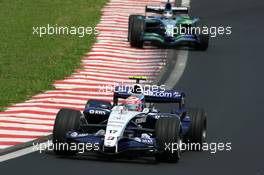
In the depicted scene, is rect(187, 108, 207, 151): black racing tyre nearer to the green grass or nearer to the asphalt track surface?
the asphalt track surface

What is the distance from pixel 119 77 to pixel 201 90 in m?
2.41

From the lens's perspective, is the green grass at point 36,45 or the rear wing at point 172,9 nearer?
the green grass at point 36,45

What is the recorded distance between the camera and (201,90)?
23.5m

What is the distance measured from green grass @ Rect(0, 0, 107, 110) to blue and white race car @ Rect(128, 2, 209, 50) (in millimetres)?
1400

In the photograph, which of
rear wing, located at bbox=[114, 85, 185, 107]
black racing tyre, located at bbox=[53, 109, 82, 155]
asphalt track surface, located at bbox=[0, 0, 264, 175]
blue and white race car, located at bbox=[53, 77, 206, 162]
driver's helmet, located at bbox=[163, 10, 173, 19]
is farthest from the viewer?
driver's helmet, located at bbox=[163, 10, 173, 19]

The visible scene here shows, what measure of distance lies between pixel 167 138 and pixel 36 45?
1363 centimetres

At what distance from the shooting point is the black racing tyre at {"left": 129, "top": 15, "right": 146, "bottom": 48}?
2883 centimetres

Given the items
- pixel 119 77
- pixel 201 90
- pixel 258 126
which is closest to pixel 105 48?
pixel 119 77

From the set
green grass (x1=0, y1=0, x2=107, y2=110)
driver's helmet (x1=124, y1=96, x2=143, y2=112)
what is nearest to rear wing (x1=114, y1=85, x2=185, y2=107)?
driver's helmet (x1=124, y1=96, x2=143, y2=112)

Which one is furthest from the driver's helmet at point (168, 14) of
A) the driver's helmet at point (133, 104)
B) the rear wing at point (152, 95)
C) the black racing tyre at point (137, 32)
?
the driver's helmet at point (133, 104)

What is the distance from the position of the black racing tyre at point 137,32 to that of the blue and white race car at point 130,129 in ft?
36.6

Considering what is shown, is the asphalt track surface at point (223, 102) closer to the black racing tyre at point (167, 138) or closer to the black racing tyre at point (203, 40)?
the black racing tyre at point (167, 138)

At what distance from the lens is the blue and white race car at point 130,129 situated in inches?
633

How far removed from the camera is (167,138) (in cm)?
1612
